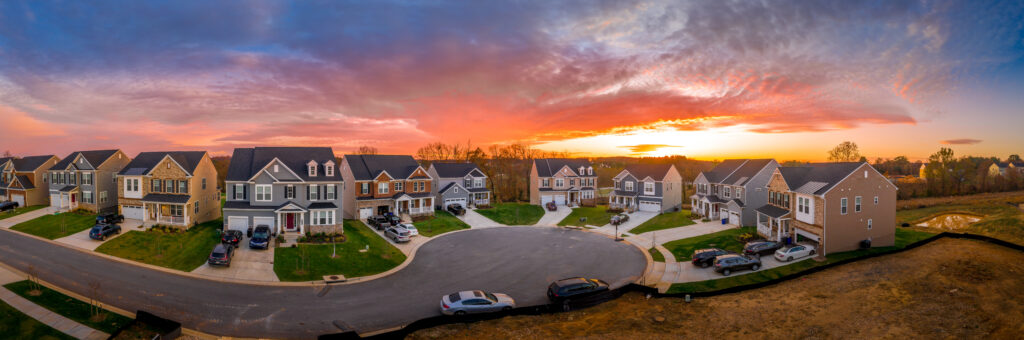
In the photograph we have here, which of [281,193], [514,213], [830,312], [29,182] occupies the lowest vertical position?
[830,312]

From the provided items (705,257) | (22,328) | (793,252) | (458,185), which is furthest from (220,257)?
(793,252)

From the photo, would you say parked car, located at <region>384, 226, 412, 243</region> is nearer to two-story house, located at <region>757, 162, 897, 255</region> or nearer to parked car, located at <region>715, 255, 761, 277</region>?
parked car, located at <region>715, 255, 761, 277</region>

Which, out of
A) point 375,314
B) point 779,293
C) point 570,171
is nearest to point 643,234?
point 779,293

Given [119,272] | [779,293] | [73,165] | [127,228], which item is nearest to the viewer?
[779,293]

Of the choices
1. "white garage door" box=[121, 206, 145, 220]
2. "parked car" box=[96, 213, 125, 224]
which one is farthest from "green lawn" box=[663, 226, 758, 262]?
"parked car" box=[96, 213, 125, 224]

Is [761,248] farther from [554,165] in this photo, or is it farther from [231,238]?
[231,238]

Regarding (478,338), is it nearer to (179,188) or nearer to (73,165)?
(179,188)
